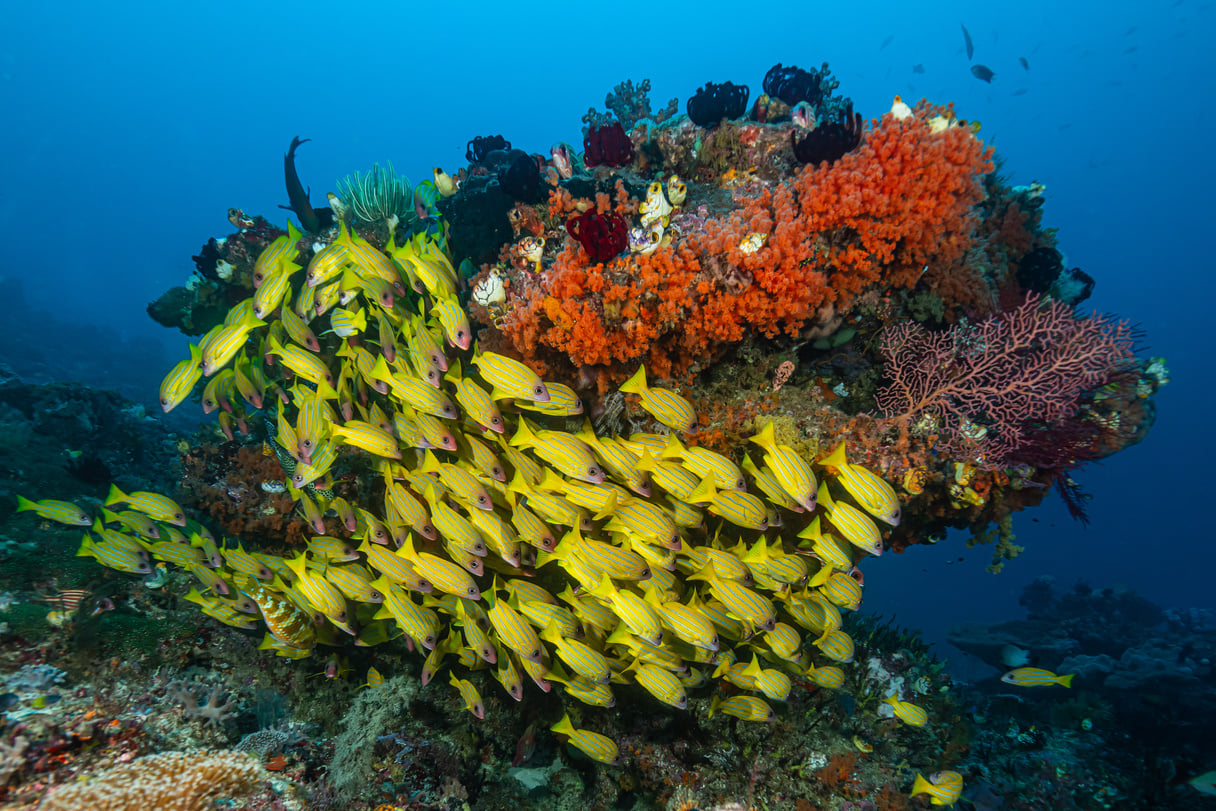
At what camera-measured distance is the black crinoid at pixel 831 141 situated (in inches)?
231

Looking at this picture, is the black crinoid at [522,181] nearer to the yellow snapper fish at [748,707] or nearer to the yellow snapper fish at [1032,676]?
the yellow snapper fish at [748,707]

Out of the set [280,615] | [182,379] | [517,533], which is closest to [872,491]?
[517,533]

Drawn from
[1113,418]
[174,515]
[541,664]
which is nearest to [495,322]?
[541,664]

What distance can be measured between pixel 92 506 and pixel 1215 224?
147m

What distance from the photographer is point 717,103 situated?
7449mm

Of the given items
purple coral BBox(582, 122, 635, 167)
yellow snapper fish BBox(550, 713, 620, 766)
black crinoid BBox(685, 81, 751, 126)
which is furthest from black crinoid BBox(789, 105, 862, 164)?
yellow snapper fish BBox(550, 713, 620, 766)

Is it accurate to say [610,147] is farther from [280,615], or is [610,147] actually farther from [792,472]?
[280,615]

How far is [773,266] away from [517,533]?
3.40 m

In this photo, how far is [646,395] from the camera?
402 cm

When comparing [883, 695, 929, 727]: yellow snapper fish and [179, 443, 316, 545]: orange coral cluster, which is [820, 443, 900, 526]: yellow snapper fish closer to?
[883, 695, 929, 727]: yellow snapper fish

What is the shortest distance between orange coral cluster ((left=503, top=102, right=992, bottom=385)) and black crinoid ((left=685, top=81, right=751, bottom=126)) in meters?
2.92

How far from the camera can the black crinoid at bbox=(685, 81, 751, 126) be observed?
7.45 metres

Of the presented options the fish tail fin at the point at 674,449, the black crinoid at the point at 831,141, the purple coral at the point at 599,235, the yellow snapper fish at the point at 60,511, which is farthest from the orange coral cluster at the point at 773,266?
the yellow snapper fish at the point at 60,511

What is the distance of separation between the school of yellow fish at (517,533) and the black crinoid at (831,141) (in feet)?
12.7
